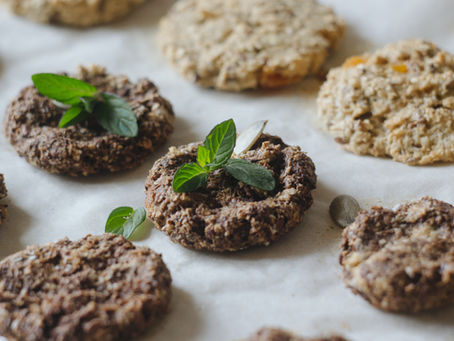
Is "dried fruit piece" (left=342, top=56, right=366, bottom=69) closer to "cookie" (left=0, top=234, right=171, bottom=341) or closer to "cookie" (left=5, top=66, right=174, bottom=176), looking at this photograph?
"cookie" (left=5, top=66, right=174, bottom=176)

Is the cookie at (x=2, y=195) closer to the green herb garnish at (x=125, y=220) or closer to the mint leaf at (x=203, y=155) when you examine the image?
the green herb garnish at (x=125, y=220)

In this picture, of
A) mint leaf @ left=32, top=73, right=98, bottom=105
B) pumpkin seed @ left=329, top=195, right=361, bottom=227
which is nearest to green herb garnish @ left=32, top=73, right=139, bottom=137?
mint leaf @ left=32, top=73, right=98, bottom=105

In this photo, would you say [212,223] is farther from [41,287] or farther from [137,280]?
[41,287]

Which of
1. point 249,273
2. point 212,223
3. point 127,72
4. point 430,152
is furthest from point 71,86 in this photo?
point 430,152

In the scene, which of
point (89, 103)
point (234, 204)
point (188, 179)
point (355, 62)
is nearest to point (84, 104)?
point (89, 103)

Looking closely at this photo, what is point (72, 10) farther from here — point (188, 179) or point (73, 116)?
point (188, 179)
